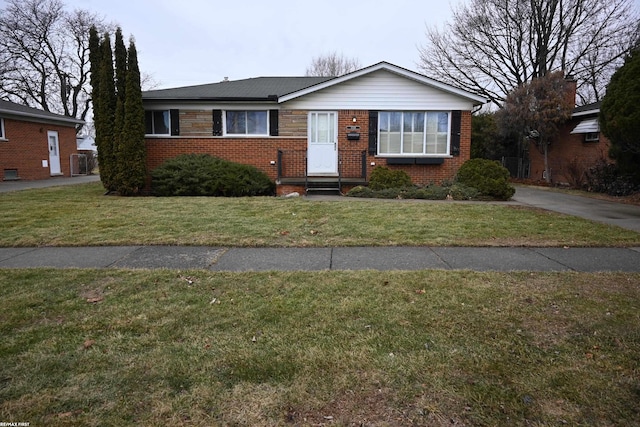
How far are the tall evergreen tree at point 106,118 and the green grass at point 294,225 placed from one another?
2872 millimetres

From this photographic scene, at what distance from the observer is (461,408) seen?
2.29 m

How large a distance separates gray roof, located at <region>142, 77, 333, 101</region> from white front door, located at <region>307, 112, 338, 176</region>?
133cm

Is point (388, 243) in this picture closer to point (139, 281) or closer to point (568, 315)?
point (568, 315)

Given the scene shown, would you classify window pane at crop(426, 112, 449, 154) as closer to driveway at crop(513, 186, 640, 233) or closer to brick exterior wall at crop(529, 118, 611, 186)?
driveway at crop(513, 186, 640, 233)

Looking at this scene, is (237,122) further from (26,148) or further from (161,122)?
(26,148)

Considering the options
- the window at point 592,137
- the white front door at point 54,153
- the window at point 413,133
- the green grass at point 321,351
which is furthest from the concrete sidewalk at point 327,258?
the white front door at point 54,153

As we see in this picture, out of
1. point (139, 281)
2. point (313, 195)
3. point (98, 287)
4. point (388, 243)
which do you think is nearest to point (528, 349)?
point (388, 243)

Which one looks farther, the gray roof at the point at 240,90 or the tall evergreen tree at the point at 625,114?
the gray roof at the point at 240,90

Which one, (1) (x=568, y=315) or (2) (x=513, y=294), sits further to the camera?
(2) (x=513, y=294)

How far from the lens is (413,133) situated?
14.4 metres

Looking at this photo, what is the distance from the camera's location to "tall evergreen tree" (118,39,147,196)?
488 inches

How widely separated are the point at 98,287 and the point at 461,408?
3.67m

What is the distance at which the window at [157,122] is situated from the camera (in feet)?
47.9

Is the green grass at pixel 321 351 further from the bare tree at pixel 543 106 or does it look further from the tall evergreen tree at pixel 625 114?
the bare tree at pixel 543 106
